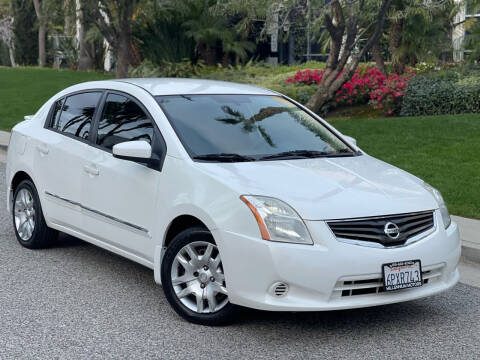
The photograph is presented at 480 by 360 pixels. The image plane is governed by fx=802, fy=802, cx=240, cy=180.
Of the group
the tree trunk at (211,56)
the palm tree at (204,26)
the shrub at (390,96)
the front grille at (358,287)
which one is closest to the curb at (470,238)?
the front grille at (358,287)

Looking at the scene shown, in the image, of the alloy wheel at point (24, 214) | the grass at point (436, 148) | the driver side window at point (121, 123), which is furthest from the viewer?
the grass at point (436, 148)

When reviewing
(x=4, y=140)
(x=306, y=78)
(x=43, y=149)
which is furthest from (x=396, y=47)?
(x=43, y=149)

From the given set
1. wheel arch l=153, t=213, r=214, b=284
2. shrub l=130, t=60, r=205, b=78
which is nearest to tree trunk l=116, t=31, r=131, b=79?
shrub l=130, t=60, r=205, b=78

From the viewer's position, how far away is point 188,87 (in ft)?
21.6

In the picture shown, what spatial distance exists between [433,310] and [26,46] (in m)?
41.8

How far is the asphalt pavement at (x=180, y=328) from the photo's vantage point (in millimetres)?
4930

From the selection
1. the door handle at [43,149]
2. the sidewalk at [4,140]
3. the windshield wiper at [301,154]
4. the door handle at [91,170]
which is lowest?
the sidewalk at [4,140]

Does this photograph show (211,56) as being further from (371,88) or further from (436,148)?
(436,148)

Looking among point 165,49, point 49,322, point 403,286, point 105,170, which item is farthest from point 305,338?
point 165,49

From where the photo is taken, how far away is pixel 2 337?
5125 millimetres

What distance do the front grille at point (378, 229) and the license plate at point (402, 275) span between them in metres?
0.14

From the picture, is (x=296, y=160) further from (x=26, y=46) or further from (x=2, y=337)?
(x=26, y=46)

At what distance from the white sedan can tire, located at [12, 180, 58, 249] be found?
0.28 feet

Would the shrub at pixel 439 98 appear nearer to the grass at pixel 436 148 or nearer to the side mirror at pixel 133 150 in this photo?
the grass at pixel 436 148
